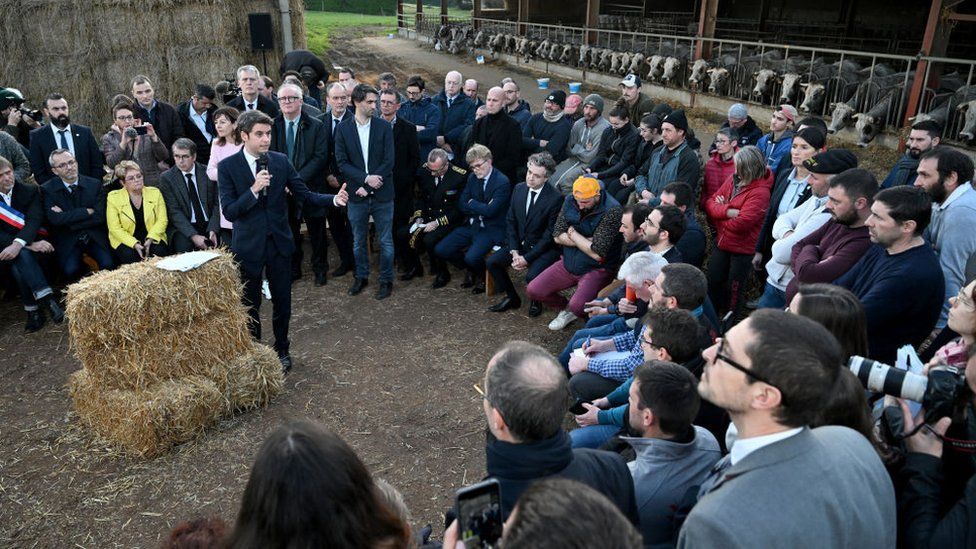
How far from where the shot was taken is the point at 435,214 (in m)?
7.14

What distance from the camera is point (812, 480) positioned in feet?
5.51

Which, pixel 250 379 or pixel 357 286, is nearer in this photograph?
pixel 250 379

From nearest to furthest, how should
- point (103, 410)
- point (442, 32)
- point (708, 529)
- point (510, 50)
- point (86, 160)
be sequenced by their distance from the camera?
point (708, 529), point (103, 410), point (86, 160), point (510, 50), point (442, 32)

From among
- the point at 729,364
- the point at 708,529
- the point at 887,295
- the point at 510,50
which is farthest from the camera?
the point at 510,50

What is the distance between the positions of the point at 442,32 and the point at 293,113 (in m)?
24.5

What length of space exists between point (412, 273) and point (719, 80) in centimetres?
1056

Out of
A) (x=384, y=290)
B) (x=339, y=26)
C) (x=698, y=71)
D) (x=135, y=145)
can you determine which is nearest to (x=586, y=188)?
(x=384, y=290)

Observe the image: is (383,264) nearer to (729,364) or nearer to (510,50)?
(729,364)

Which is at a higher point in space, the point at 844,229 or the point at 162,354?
the point at 844,229

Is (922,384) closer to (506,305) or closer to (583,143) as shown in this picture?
(506,305)

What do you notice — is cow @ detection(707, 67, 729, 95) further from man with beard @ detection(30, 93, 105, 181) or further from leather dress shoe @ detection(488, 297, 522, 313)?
man with beard @ detection(30, 93, 105, 181)

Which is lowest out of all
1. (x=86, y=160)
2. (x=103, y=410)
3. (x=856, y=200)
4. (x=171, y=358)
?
(x=103, y=410)

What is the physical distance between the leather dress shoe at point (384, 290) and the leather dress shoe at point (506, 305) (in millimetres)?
1100

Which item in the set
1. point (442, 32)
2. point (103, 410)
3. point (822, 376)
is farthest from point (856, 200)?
point (442, 32)
